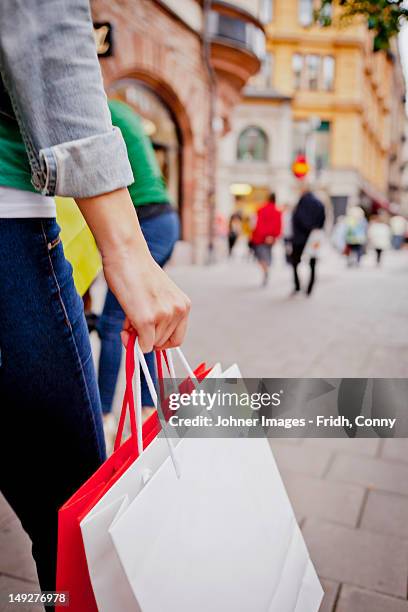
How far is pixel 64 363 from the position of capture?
1.12 m

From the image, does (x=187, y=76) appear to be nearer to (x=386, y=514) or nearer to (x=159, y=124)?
(x=159, y=124)

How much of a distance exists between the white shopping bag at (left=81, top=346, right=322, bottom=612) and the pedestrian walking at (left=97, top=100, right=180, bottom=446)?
1.51 meters

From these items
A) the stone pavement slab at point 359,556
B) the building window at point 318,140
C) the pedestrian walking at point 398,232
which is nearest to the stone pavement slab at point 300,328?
the stone pavement slab at point 359,556

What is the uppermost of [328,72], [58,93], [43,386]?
[328,72]

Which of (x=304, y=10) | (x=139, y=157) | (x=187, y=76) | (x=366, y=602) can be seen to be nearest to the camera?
(x=366, y=602)

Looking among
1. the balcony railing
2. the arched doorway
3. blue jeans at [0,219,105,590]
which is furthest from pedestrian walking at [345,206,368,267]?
blue jeans at [0,219,105,590]

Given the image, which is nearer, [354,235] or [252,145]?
[354,235]

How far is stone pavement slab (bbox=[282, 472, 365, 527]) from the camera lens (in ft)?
7.89

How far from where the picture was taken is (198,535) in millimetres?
1062

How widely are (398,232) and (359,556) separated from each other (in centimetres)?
2687

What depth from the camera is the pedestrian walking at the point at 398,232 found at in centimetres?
2661

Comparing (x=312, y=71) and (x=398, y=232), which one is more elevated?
(x=312, y=71)

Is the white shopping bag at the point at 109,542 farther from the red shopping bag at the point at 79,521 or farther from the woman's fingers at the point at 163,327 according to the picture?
the woman's fingers at the point at 163,327

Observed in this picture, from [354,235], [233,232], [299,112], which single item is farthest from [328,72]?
[354,235]
